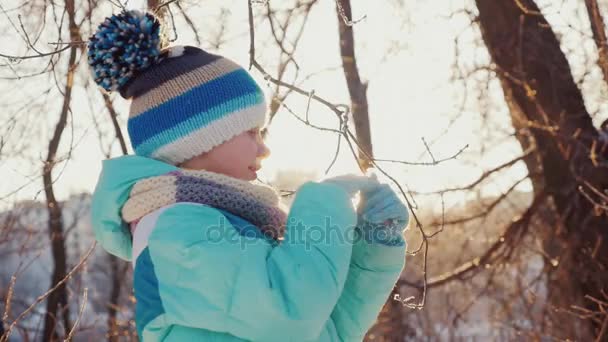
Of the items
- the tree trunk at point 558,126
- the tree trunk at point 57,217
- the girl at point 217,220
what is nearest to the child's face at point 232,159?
the girl at point 217,220

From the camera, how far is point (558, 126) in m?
4.49

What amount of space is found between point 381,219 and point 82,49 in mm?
2268

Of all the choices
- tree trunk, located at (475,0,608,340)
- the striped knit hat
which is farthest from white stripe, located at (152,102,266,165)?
tree trunk, located at (475,0,608,340)

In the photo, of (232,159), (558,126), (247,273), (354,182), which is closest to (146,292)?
(247,273)

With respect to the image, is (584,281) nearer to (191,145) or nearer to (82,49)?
(82,49)

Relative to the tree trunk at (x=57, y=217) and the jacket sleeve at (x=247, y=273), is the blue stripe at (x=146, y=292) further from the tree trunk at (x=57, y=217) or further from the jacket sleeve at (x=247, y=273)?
the tree trunk at (x=57, y=217)

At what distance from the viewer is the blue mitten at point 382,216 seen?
5.12ft

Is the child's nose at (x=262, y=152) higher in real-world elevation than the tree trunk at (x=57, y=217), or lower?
higher

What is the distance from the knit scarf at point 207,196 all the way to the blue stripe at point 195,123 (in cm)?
10

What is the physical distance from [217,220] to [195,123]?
0.84 feet

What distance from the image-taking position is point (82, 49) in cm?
342

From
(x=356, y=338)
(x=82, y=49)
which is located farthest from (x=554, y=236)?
(x=356, y=338)

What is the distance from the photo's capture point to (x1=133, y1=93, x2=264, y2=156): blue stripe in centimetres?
165

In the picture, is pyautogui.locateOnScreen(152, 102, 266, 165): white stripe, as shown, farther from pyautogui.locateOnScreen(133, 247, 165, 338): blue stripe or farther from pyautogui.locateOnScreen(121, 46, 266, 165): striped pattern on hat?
pyautogui.locateOnScreen(133, 247, 165, 338): blue stripe
